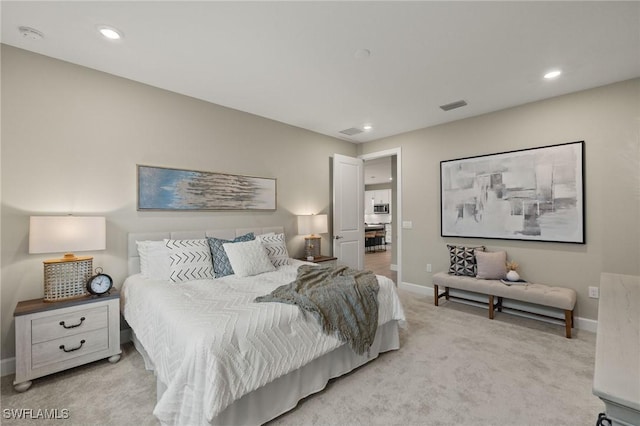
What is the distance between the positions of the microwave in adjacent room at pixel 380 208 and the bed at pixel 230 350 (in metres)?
8.84

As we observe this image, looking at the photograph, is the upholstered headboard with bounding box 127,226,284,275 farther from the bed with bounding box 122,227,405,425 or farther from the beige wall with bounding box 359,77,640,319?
the beige wall with bounding box 359,77,640,319

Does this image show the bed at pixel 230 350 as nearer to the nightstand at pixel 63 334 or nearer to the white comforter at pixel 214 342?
the white comforter at pixel 214 342

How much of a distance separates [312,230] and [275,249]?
0.91 m

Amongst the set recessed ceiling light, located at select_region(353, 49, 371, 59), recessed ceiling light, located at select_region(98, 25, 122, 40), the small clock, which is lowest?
the small clock

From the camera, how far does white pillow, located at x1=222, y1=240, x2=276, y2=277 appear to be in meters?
2.90

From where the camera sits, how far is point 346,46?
234 cm

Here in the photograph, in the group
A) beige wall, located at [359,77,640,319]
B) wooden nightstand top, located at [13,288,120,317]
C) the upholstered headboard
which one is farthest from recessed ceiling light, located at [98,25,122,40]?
beige wall, located at [359,77,640,319]

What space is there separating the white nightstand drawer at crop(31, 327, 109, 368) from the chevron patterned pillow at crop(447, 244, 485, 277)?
403 centimetres

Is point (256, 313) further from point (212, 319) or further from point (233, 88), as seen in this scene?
point (233, 88)

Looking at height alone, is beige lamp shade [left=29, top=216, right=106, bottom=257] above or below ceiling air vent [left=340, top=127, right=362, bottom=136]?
below

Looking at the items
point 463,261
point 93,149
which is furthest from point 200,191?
point 463,261

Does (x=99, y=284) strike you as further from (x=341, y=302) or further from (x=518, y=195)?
(x=518, y=195)

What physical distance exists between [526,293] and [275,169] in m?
3.53

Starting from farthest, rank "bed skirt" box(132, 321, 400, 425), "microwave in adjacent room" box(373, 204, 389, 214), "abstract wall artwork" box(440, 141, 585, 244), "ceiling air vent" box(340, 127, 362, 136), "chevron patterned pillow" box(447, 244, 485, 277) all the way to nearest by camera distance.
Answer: "microwave in adjacent room" box(373, 204, 389, 214) → "ceiling air vent" box(340, 127, 362, 136) → "chevron patterned pillow" box(447, 244, 485, 277) → "abstract wall artwork" box(440, 141, 585, 244) → "bed skirt" box(132, 321, 400, 425)
